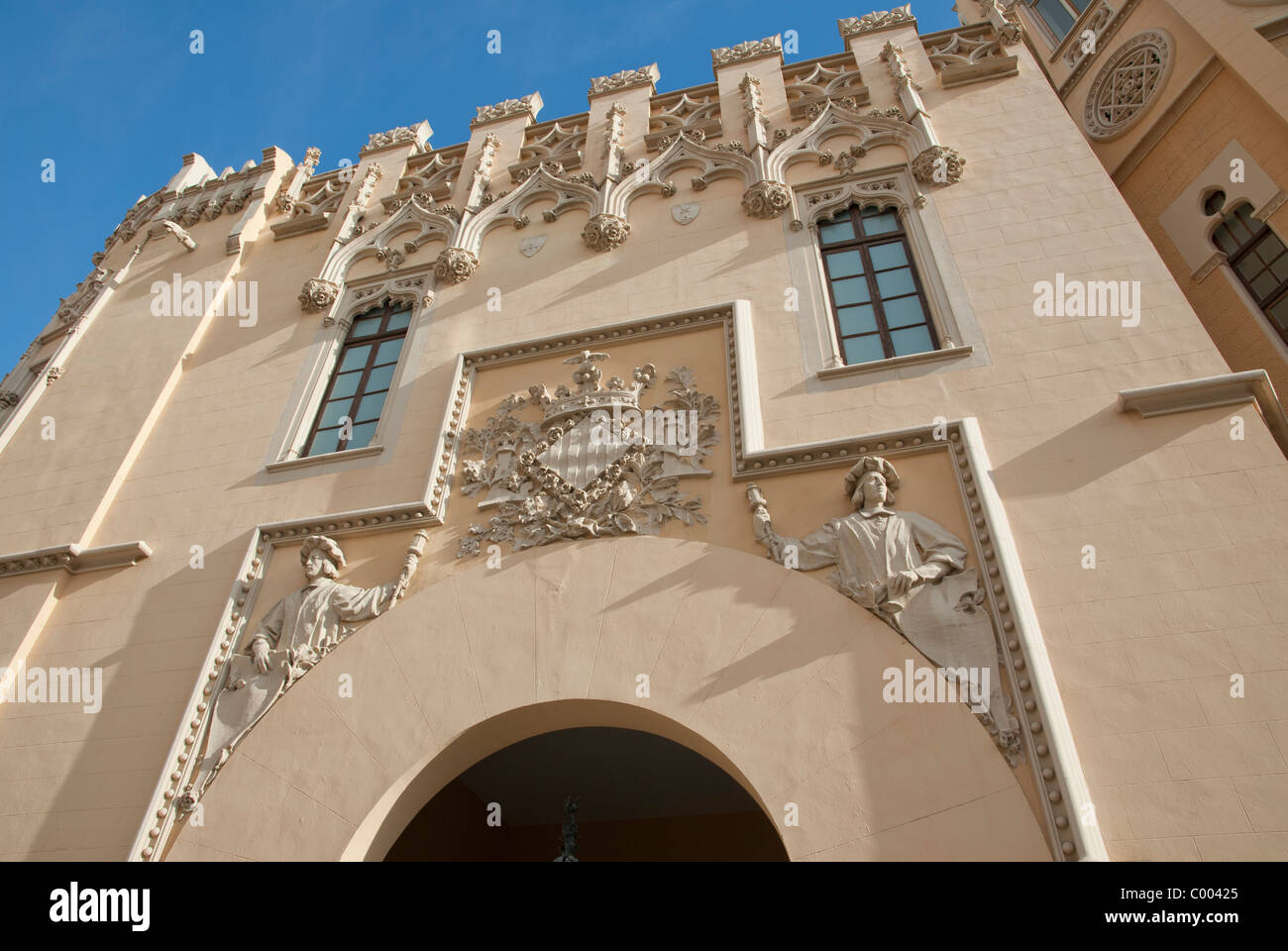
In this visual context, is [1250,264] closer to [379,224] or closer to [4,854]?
[379,224]

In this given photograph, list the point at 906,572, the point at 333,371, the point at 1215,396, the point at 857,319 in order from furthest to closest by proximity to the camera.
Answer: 1. the point at 333,371
2. the point at 857,319
3. the point at 1215,396
4. the point at 906,572

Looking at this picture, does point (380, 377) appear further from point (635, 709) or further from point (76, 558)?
point (635, 709)

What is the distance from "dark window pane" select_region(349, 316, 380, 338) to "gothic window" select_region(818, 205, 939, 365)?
577 cm

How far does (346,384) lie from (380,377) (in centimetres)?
46

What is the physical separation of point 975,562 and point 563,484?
12.0ft

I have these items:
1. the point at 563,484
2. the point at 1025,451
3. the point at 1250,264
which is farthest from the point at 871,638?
the point at 1250,264

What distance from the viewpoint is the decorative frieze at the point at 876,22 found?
43.1 feet

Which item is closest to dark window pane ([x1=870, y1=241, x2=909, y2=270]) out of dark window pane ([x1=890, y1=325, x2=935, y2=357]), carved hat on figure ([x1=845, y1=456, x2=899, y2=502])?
dark window pane ([x1=890, y1=325, x2=935, y2=357])

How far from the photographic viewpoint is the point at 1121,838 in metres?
5.17

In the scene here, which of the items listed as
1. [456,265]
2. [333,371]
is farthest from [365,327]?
[456,265]

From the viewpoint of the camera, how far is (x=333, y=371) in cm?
1094

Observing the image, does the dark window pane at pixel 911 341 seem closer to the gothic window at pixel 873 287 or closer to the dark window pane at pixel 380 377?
the gothic window at pixel 873 287

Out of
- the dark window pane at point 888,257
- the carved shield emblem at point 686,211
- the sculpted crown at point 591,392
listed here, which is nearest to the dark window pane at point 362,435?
the sculpted crown at point 591,392

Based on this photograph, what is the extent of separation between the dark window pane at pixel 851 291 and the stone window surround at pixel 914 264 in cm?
16
